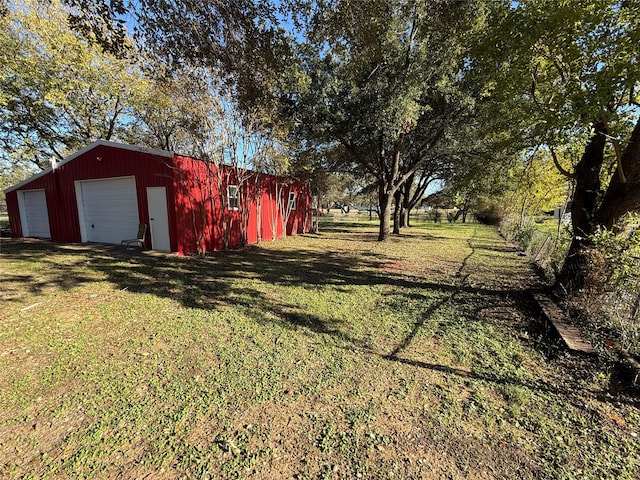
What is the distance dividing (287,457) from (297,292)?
3.70 meters

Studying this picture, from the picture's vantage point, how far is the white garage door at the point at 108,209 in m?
9.78

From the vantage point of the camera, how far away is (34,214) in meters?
12.4

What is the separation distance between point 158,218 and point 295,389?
326 inches

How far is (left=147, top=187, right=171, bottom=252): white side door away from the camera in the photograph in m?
8.91

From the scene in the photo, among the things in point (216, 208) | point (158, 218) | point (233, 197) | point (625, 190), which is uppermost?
point (233, 197)

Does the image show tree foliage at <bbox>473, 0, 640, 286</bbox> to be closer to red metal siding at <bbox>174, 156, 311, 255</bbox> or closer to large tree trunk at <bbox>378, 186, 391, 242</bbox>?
red metal siding at <bbox>174, 156, 311, 255</bbox>

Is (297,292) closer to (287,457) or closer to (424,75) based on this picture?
(287,457)

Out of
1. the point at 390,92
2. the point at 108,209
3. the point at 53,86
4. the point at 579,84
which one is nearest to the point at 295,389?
the point at 579,84

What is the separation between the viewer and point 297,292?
18.6 ft

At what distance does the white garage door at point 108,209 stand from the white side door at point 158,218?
83cm

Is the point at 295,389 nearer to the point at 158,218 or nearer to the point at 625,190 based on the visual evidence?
the point at 625,190

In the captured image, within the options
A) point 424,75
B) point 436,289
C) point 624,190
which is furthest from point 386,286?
point 424,75

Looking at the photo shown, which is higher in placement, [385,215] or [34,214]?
[34,214]

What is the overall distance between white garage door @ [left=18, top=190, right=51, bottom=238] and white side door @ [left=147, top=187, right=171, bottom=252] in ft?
20.4
